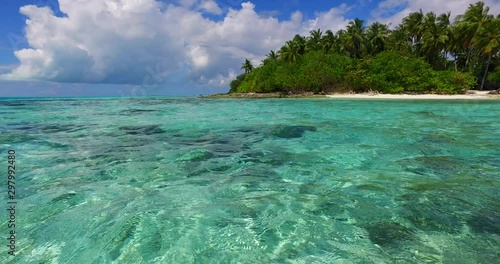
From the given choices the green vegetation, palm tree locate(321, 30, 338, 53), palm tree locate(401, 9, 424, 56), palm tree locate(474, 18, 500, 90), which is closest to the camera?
palm tree locate(474, 18, 500, 90)

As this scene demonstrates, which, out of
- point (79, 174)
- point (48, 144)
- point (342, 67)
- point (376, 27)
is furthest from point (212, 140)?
point (376, 27)

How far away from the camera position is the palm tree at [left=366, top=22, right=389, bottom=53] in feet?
204

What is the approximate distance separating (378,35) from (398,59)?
9553 millimetres

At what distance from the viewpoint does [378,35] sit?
61875mm

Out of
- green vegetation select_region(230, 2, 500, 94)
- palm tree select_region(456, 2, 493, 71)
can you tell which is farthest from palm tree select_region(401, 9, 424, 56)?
palm tree select_region(456, 2, 493, 71)

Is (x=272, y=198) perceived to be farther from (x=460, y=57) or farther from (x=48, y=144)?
(x=460, y=57)

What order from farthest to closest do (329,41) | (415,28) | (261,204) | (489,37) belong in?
(329,41), (415,28), (489,37), (261,204)

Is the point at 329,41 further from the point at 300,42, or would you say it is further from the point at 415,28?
the point at 415,28

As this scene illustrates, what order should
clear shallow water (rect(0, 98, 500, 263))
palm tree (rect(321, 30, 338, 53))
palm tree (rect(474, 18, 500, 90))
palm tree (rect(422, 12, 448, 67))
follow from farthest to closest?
palm tree (rect(321, 30, 338, 53)) < palm tree (rect(422, 12, 448, 67)) < palm tree (rect(474, 18, 500, 90)) < clear shallow water (rect(0, 98, 500, 263))

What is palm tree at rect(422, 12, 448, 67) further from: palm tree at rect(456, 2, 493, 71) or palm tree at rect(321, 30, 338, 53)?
palm tree at rect(321, 30, 338, 53)

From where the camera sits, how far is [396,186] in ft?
18.6

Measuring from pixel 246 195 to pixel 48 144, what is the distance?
8695 mm

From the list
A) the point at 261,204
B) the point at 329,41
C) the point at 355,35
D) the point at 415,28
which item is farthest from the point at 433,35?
the point at 261,204

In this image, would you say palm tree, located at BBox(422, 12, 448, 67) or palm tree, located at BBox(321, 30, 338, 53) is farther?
palm tree, located at BBox(321, 30, 338, 53)
